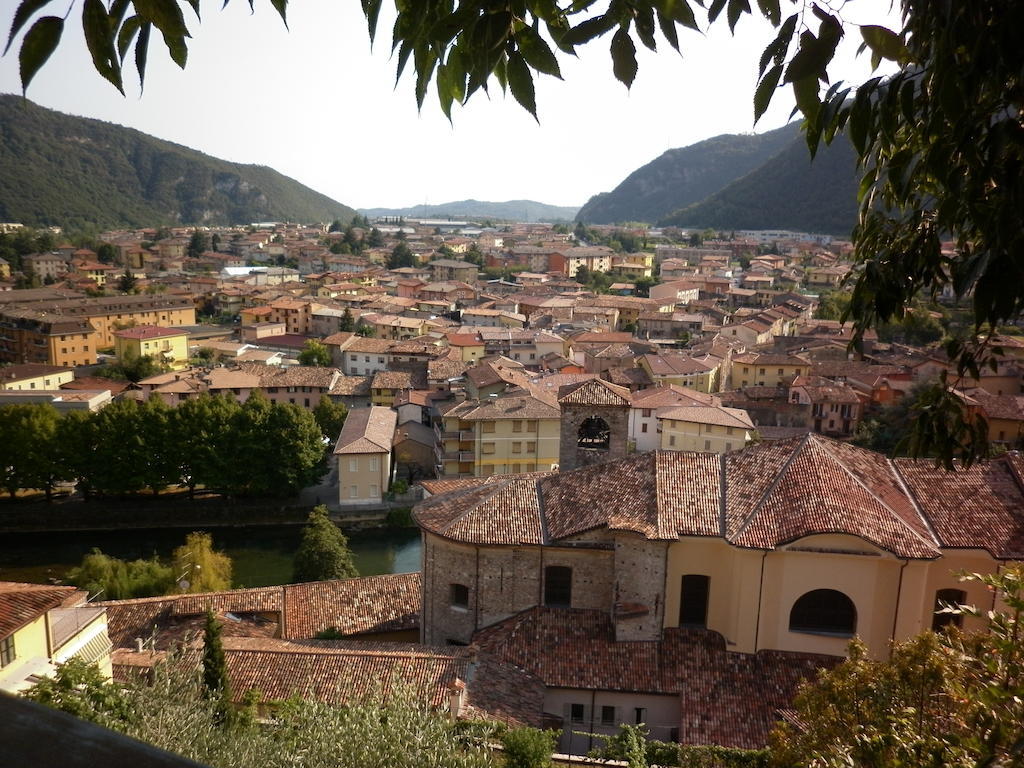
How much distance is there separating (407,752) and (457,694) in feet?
14.4

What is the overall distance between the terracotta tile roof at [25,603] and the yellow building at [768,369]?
121 ft

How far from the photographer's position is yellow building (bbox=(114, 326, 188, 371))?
147 ft

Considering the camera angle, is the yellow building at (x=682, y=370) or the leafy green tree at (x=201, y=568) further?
the yellow building at (x=682, y=370)

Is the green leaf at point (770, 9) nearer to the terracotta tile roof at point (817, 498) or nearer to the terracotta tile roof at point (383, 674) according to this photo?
the terracotta tile roof at point (383, 674)

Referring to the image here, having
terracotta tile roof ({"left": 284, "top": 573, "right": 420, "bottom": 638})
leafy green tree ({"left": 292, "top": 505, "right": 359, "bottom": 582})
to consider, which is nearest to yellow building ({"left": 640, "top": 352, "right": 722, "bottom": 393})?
leafy green tree ({"left": 292, "top": 505, "right": 359, "bottom": 582})

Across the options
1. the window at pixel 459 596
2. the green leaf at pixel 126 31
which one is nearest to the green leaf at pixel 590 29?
the green leaf at pixel 126 31

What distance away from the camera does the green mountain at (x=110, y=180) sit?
11544 cm

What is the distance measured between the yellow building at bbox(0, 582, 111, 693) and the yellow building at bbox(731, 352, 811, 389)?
36384mm

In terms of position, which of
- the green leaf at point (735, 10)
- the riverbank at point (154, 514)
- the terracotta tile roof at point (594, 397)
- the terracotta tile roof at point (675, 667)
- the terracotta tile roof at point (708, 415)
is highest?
the green leaf at point (735, 10)

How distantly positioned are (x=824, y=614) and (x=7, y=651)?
11.0 metres

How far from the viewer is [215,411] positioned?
2698 centimetres

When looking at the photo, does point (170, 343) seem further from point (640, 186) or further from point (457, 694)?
point (640, 186)

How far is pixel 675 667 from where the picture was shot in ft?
37.0

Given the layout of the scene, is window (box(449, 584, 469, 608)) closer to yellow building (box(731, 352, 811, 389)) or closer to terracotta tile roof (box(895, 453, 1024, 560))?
terracotta tile roof (box(895, 453, 1024, 560))
